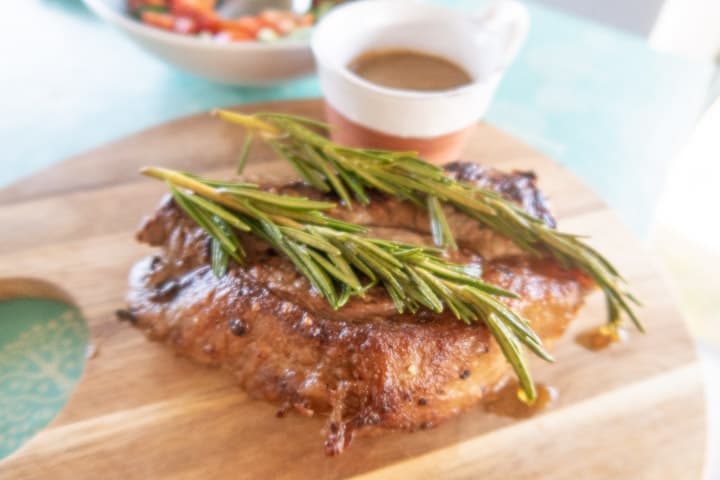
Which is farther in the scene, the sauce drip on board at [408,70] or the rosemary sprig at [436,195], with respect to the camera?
the sauce drip on board at [408,70]

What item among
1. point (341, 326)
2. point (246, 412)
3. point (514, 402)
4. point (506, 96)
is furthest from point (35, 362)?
point (506, 96)

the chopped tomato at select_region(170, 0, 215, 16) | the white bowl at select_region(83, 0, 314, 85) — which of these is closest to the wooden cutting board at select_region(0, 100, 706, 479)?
the white bowl at select_region(83, 0, 314, 85)

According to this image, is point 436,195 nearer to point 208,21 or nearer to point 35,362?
point 35,362

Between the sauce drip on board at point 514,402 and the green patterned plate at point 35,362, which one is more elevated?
the sauce drip on board at point 514,402

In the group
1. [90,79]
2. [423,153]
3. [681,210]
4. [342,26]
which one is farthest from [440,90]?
[90,79]

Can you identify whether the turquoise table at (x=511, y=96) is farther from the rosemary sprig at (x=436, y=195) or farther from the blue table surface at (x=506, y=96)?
the rosemary sprig at (x=436, y=195)

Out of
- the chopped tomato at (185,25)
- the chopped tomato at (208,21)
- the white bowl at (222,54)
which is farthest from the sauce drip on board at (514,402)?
the chopped tomato at (185,25)

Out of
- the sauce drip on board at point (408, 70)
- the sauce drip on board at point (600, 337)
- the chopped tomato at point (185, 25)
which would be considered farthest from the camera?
the chopped tomato at point (185, 25)

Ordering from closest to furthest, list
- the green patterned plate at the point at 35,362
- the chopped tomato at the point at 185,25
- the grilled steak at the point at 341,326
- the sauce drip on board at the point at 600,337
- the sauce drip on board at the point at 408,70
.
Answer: the grilled steak at the point at 341,326, the green patterned plate at the point at 35,362, the sauce drip on board at the point at 600,337, the sauce drip on board at the point at 408,70, the chopped tomato at the point at 185,25
